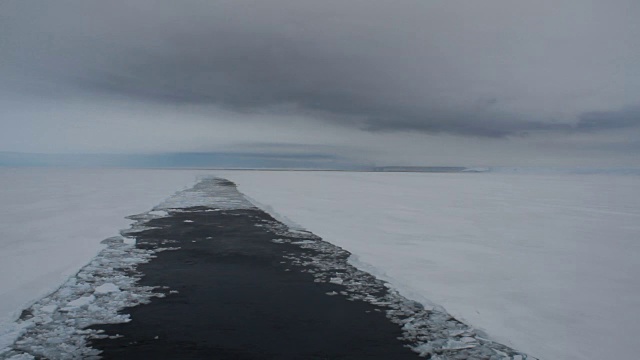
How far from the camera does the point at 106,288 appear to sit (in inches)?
224

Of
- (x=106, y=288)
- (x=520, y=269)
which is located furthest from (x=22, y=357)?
(x=520, y=269)

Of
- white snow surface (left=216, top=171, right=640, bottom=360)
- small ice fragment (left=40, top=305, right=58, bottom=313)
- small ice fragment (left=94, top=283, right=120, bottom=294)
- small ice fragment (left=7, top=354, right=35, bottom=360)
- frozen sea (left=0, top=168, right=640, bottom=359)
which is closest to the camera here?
small ice fragment (left=7, top=354, right=35, bottom=360)

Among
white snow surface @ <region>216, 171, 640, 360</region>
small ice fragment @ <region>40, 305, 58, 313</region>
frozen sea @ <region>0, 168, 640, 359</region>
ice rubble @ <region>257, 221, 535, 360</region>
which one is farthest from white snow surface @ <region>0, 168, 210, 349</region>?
white snow surface @ <region>216, 171, 640, 360</region>

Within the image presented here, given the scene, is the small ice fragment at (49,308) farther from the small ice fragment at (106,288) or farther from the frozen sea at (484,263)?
the small ice fragment at (106,288)

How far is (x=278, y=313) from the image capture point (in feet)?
15.9

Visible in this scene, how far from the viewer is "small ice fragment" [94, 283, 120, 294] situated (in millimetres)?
5566

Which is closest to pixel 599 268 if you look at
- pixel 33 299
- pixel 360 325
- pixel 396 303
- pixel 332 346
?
pixel 396 303

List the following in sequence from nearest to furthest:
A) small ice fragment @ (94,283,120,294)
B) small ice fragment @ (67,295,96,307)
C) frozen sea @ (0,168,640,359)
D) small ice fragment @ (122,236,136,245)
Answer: frozen sea @ (0,168,640,359) → small ice fragment @ (67,295,96,307) → small ice fragment @ (94,283,120,294) → small ice fragment @ (122,236,136,245)

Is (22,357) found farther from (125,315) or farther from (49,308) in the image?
(49,308)

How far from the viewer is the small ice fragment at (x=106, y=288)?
5566 mm

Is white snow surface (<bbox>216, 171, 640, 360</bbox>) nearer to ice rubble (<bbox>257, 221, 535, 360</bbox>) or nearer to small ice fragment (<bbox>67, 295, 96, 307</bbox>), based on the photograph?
ice rubble (<bbox>257, 221, 535, 360</bbox>)

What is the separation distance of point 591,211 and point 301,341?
16.6 metres

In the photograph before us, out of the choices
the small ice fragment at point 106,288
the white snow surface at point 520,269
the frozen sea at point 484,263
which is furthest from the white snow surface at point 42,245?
the white snow surface at point 520,269

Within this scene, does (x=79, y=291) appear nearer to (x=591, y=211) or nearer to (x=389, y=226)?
(x=389, y=226)
